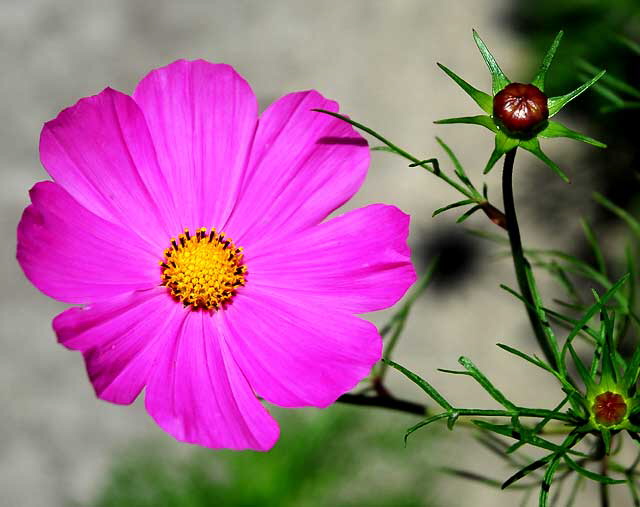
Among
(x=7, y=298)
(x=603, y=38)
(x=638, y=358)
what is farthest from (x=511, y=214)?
(x=7, y=298)

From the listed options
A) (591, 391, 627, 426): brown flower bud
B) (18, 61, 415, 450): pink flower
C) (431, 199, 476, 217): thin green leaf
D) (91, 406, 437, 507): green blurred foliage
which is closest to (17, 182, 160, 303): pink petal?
(18, 61, 415, 450): pink flower

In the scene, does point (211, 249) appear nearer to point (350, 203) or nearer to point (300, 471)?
point (300, 471)

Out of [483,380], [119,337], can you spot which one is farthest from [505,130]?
[119,337]

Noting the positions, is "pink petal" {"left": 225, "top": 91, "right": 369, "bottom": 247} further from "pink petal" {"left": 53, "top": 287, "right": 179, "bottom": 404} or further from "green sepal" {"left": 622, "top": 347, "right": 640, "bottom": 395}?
"green sepal" {"left": 622, "top": 347, "right": 640, "bottom": 395}

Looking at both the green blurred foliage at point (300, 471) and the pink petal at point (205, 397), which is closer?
the pink petal at point (205, 397)

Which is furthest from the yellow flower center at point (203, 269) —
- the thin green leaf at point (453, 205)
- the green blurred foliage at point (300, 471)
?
the green blurred foliage at point (300, 471)

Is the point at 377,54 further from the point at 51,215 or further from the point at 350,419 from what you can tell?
the point at 51,215

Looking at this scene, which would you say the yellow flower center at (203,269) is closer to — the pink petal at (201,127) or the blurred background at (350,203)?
the pink petal at (201,127)
